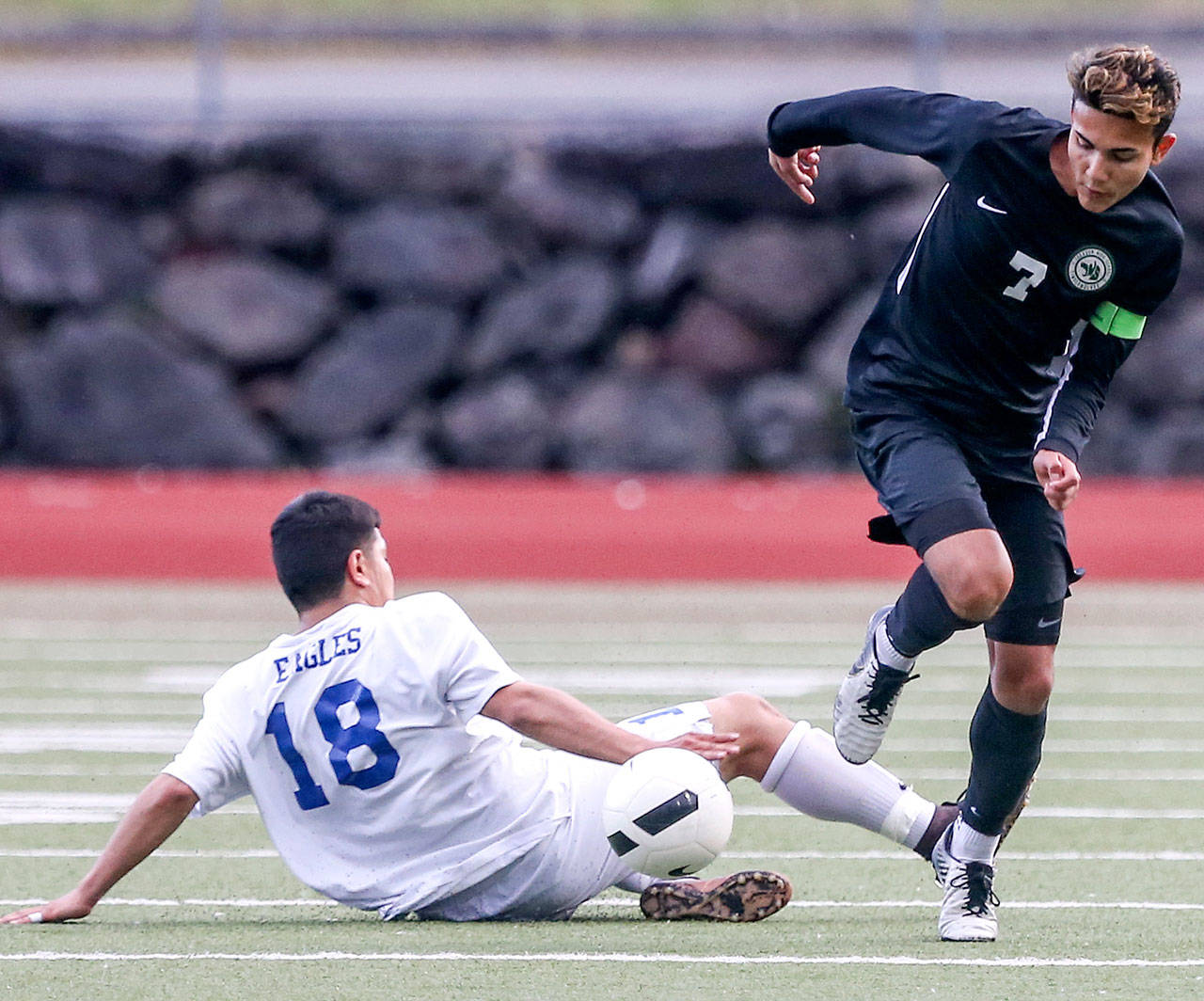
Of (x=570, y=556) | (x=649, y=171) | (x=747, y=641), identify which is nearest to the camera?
(x=747, y=641)

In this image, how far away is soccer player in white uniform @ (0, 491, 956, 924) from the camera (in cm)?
464

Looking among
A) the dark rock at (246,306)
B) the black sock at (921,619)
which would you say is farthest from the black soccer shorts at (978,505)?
the dark rock at (246,306)

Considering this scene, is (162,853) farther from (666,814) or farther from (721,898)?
(666,814)

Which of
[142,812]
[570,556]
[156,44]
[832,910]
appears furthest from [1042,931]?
[156,44]

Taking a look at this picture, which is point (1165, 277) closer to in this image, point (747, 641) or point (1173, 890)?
point (1173, 890)

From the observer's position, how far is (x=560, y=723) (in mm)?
4500

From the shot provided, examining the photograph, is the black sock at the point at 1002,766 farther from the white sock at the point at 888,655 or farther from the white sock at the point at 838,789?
the white sock at the point at 838,789

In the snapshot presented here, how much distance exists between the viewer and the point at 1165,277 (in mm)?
4812

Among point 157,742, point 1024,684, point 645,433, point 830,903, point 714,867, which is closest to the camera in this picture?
point 1024,684

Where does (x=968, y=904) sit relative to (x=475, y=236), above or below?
below

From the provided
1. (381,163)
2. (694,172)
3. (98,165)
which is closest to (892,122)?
(694,172)

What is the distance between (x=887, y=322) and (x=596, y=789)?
1368mm

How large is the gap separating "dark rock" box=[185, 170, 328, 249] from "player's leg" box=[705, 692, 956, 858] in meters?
11.5

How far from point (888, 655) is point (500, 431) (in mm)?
10643
